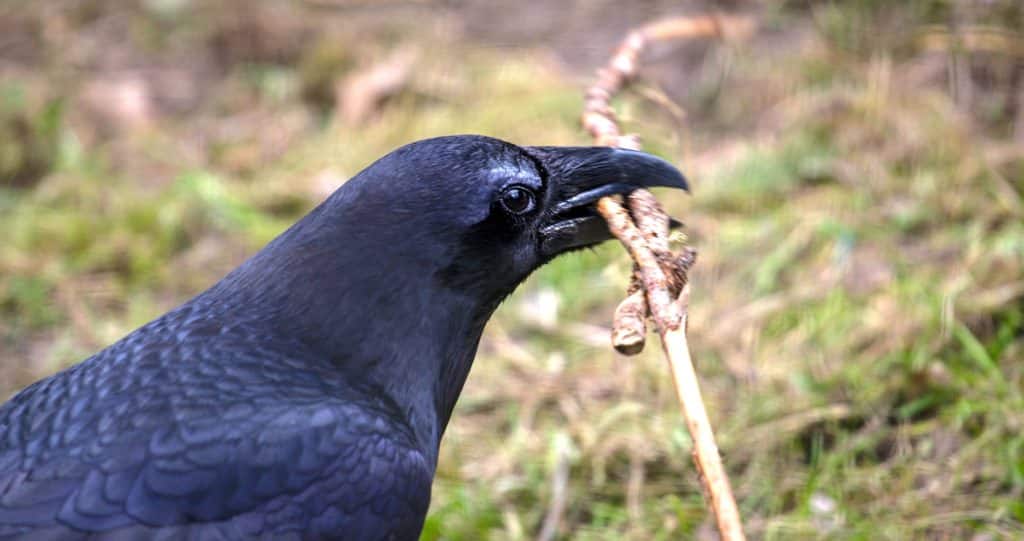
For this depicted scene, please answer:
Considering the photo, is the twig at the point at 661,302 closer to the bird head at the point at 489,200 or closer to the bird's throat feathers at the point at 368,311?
the bird head at the point at 489,200

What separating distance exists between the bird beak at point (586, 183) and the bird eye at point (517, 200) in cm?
7

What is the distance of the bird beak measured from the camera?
307cm

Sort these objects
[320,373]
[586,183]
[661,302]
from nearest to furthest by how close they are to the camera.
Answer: [661,302]
[320,373]
[586,183]

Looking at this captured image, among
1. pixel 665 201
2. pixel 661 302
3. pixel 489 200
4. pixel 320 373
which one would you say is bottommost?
pixel 320 373

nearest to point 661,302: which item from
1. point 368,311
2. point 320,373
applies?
point 368,311

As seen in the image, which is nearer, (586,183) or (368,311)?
(368,311)

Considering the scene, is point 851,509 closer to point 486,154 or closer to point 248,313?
point 486,154

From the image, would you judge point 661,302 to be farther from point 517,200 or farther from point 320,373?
point 320,373

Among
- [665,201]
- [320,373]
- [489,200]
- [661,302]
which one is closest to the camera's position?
[661,302]

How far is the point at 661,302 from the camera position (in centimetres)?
273

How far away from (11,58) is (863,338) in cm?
530

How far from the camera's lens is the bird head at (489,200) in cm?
291

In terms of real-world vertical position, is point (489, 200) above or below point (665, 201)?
below

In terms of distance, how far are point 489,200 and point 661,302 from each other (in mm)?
476
